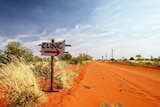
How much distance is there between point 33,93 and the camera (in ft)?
27.3

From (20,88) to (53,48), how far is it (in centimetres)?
360

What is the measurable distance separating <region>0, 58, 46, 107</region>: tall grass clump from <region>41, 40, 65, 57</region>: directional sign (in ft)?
7.77

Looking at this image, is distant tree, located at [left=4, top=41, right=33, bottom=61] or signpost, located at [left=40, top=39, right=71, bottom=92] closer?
signpost, located at [left=40, top=39, right=71, bottom=92]

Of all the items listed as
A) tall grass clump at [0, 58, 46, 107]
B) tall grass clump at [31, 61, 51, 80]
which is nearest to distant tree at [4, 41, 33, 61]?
tall grass clump at [31, 61, 51, 80]

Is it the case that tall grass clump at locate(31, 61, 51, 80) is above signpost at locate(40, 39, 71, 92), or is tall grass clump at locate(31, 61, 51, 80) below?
below

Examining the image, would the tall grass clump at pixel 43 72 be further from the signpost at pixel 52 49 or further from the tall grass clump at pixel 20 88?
the tall grass clump at pixel 20 88

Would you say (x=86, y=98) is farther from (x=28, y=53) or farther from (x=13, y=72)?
(x=28, y=53)

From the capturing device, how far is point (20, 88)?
840 centimetres

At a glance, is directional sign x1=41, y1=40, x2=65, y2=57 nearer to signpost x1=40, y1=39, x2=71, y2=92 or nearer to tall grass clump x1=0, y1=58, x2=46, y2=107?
signpost x1=40, y1=39, x2=71, y2=92

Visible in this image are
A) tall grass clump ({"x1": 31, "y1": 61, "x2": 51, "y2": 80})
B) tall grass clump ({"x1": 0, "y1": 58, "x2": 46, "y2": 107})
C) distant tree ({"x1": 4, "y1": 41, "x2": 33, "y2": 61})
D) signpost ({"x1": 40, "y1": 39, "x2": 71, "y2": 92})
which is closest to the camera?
tall grass clump ({"x1": 0, "y1": 58, "x2": 46, "y2": 107})

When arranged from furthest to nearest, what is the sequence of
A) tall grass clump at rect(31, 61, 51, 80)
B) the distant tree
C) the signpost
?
the distant tree, tall grass clump at rect(31, 61, 51, 80), the signpost

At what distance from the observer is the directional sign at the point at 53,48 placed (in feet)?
37.3

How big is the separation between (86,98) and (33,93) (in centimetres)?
293

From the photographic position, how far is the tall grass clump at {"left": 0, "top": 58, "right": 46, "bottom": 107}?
26.0 ft
